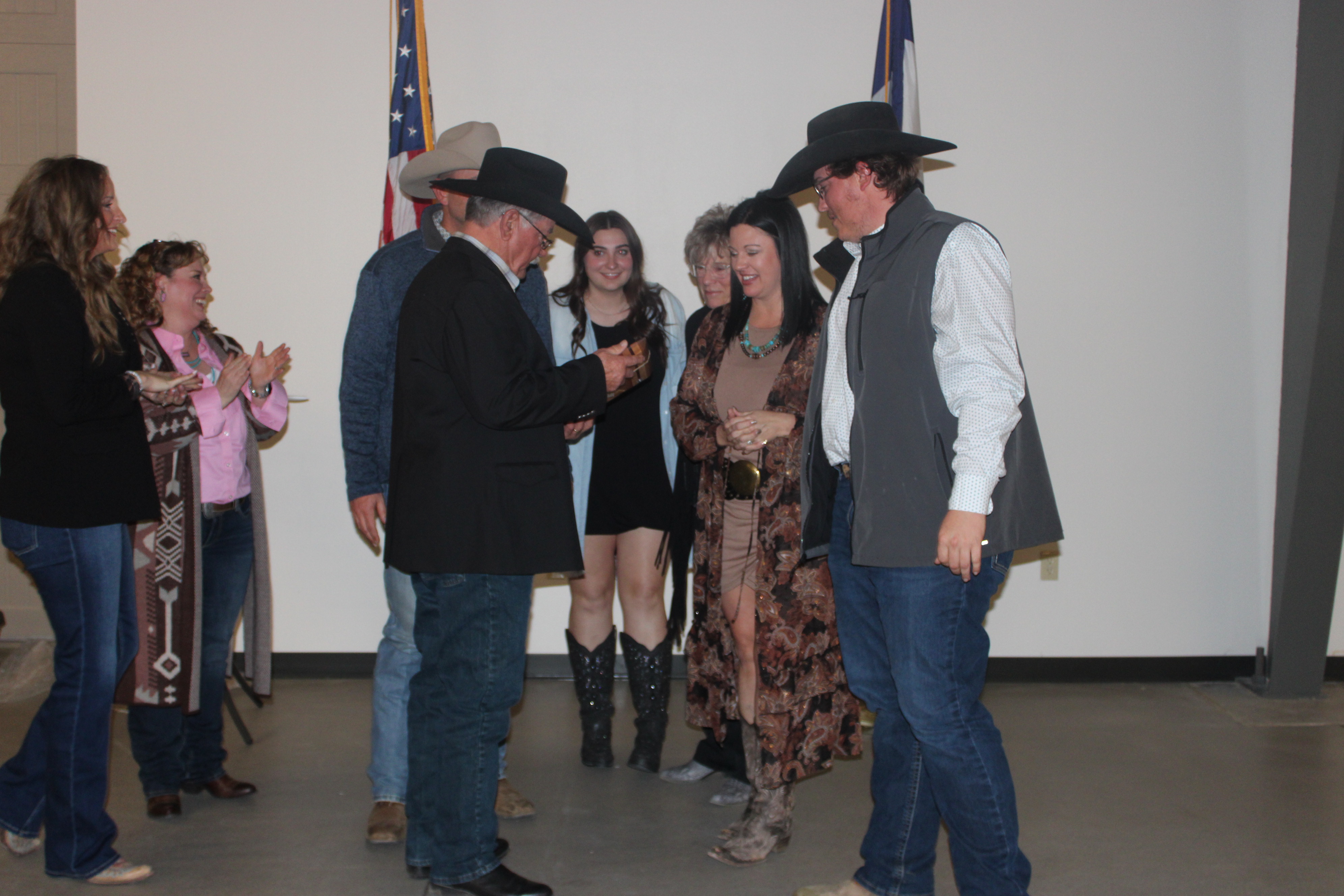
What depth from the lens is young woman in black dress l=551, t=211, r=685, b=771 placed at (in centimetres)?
314

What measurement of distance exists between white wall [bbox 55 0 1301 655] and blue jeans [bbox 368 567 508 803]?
162 centimetres

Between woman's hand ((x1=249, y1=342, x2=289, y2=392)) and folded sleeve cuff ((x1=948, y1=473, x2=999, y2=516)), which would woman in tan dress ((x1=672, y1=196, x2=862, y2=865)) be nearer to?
folded sleeve cuff ((x1=948, y1=473, x2=999, y2=516))

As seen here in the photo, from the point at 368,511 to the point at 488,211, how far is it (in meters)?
0.93

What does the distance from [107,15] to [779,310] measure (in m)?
3.16

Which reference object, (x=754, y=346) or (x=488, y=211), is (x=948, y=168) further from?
(x=488, y=211)

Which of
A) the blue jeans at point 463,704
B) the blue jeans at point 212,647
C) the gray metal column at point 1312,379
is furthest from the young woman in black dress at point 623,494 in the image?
the gray metal column at point 1312,379

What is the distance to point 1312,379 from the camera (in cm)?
376

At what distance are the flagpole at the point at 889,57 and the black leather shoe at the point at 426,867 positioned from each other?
2879 millimetres

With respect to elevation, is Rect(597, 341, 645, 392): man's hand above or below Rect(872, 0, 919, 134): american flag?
below

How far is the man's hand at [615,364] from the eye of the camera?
2297 millimetres

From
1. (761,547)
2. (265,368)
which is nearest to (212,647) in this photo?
(265,368)

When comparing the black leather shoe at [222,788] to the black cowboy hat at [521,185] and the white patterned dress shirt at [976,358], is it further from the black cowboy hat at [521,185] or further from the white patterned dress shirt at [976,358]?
the white patterned dress shirt at [976,358]

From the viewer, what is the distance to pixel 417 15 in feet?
12.1

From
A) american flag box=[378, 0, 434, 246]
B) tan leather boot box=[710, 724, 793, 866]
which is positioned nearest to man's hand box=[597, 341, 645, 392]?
tan leather boot box=[710, 724, 793, 866]
